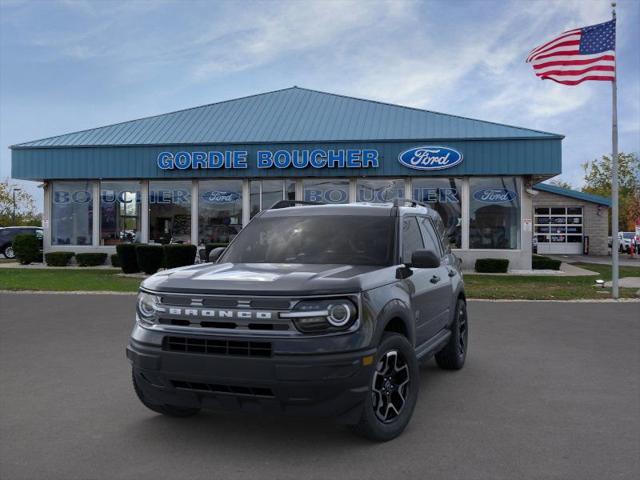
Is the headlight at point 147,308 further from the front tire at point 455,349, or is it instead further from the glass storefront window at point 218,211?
the glass storefront window at point 218,211

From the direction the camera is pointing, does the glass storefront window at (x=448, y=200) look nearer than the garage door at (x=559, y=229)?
Result: Yes

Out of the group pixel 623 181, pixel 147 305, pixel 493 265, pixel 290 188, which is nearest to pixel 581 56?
pixel 493 265

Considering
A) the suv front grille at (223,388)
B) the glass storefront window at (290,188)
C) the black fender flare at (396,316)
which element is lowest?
the suv front grille at (223,388)

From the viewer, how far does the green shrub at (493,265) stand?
22172mm

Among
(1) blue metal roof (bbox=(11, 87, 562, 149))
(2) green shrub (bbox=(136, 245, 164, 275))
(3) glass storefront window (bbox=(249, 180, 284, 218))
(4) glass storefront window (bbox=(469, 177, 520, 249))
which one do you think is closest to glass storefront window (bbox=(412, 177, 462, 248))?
(4) glass storefront window (bbox=(469, 177, 520, 249))

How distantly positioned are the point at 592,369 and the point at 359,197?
17.8 metres

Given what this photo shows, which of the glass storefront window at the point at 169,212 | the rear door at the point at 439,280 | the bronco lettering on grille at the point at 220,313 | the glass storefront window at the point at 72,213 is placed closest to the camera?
the bronco lettering on grille at the point at 220,313

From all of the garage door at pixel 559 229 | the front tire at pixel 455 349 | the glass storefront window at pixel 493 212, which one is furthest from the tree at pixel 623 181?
the front tire at pixel 455 349

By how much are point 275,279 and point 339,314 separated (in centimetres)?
53

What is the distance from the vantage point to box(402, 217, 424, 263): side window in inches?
214

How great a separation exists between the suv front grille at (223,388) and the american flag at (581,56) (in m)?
13.7

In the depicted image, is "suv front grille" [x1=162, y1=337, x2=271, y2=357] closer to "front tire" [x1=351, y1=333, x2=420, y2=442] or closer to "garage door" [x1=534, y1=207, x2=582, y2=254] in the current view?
"front tire" [x1=351, y1=333, x2=420, y2=442]

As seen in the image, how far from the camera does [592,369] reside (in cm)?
705

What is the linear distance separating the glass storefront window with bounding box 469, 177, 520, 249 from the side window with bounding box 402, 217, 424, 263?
18.4 meters
